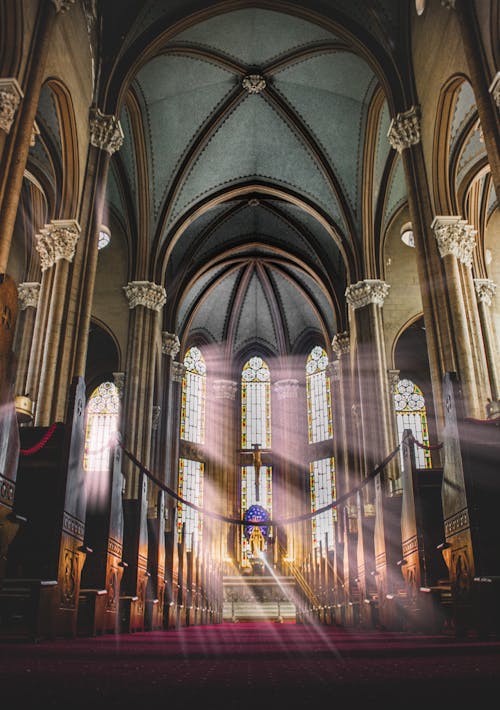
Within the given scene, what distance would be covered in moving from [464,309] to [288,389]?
56.6 feet

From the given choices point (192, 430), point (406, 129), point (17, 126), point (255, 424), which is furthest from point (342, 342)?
point (17, 126)

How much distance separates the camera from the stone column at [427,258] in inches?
404

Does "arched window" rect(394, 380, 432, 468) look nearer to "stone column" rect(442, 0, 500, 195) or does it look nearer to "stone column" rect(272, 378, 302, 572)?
"stone column" rect(272, 378, 302, 572)

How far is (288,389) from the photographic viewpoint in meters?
27.4

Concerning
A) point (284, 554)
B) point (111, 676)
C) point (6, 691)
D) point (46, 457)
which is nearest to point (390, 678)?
point (111, 676)

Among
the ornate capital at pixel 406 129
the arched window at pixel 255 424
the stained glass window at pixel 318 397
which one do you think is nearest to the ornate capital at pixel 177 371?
the arched window at pixel 255 424

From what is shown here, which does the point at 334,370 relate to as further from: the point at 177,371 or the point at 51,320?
the point at 51,320

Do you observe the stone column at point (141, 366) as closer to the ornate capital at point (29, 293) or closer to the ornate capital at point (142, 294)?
the ornate capital at point (142, 294)

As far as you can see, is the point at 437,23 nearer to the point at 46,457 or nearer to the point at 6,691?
the point at 46,457

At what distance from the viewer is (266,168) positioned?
65.7 feet

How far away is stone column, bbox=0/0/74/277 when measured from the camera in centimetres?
773

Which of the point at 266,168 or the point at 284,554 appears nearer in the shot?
the point at 266,168

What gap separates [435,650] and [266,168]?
18.2 metres

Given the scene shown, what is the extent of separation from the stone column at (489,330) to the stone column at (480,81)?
19.7ft
